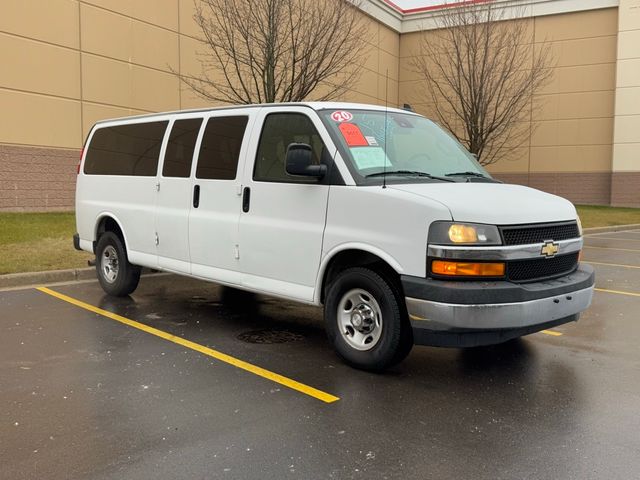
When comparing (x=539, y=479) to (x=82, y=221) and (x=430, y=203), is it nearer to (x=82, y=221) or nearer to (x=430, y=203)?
(x=430, y=203)

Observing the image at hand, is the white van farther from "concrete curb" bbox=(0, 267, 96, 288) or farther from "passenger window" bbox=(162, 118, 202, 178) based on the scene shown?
"concrete curb" bbox=(0, 267, 96, 288)

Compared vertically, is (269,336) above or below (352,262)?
below

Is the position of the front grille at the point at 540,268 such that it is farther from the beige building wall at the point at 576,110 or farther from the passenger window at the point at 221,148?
the beige building wall at the point at 576,110

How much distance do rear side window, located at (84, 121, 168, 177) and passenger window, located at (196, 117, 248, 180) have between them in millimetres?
907

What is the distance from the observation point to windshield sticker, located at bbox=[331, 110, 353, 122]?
5.36 meters

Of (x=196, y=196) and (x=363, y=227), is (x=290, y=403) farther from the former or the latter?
(x=196, y=196)

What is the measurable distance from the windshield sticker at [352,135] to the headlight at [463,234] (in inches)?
47.7

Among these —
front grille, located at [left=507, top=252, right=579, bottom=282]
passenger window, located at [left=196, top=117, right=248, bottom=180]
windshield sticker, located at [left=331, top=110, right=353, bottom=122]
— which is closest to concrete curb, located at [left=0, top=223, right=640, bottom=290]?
passenger window, located at [left=196, top=117, right=248, bottom=180]

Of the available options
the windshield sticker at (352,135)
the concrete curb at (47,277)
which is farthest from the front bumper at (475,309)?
the concrete curb at (47,277)

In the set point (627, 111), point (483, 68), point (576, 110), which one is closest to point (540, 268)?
point (483, 68)

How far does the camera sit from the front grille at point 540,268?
4.50m

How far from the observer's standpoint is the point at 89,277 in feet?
30.1

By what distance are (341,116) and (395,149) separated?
1.84 ft

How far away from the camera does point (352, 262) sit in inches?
200
